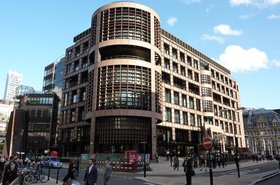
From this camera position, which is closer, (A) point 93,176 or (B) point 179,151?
(A) point 93,176

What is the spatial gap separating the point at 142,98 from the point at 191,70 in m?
30.5

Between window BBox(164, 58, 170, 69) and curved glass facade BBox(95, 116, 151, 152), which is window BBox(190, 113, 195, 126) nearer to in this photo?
window BBox(164, 58, 170, 69)

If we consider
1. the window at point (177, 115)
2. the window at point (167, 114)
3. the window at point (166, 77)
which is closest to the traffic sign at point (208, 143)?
the window at point (167, 114)

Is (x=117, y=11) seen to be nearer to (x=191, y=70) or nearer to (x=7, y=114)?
(x=191, y=70)

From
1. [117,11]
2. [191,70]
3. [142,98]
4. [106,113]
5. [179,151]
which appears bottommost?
[179,151]

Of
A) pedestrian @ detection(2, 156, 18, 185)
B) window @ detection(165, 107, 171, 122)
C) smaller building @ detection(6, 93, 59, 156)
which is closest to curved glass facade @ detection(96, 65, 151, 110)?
window @ detection(165, 107, 171, 122)

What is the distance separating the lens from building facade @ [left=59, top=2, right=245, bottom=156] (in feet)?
153

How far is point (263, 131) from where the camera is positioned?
132 metres

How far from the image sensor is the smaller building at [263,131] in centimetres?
12631

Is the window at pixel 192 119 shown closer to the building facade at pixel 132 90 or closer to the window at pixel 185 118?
the building facade at pixel 132 90

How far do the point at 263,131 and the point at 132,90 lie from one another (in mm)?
109099

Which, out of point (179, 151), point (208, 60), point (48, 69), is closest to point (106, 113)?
point (179, 151)

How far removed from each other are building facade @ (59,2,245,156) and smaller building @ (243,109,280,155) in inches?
2499

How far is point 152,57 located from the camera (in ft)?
171
